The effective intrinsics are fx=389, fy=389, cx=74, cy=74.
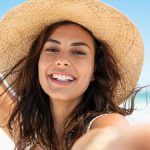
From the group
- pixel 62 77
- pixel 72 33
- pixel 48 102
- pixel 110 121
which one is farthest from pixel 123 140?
pixel 48 102

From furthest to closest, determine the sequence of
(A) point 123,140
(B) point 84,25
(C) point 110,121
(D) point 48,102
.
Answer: (D) point 48,102
(B) point 84,25
(C) point 110,121
(A) point 123,140

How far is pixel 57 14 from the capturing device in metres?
3.06

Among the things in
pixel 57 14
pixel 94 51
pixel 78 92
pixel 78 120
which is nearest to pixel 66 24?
pixel 57 14

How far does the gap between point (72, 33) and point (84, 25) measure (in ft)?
0.45

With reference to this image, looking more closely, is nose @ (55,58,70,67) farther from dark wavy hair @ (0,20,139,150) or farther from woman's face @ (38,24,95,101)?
dark wavy hair @ (0,20,139,150)

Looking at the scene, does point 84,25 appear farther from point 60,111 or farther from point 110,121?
point 110,121

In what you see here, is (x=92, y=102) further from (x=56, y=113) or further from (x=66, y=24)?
(x=66, y=24)

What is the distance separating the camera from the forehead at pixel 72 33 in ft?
9.55

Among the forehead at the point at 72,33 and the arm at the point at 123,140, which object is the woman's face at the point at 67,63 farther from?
the arm at the point at 123,140

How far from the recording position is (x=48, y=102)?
10.9ft

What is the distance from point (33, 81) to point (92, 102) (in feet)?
1.95

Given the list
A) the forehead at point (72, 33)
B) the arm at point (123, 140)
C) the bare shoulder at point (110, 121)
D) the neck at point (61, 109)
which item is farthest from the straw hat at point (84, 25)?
the arm at point (123, 140)

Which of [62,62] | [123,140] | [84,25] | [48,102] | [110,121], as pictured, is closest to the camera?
[123,140]

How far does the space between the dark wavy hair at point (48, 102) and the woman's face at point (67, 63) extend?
0.11m
